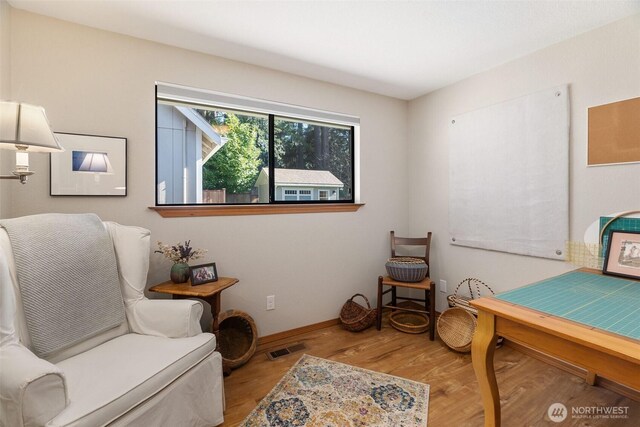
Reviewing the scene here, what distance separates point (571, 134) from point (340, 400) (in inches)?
92.4

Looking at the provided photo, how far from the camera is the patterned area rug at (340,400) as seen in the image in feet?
5.14

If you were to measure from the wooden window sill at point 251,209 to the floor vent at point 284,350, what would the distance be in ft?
3.71

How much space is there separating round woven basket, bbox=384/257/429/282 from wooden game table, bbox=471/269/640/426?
1.09 metres

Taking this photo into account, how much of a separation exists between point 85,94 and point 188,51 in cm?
75

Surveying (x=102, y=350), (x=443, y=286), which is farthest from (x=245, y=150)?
(x=443, y=286)

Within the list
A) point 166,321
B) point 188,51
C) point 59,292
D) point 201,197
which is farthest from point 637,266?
point 188,51

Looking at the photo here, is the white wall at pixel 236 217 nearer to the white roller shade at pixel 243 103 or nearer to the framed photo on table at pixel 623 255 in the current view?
the white roller shade at pixel 243 103

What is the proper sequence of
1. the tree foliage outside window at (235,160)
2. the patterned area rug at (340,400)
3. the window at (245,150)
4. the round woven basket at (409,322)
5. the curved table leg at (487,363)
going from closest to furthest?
the curved table leg at (487,363)
the patterned area rug at (340,400)
the window at (245,150)
the tree foliage outside window at (235,160)
the round woven basket at (409,322)

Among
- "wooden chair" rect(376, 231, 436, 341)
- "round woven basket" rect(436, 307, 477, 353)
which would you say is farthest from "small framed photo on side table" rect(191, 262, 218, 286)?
"round woven basket" rect(436, 307, 477, 353)

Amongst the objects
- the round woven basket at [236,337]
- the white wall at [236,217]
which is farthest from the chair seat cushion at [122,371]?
the white wall at [236,217]

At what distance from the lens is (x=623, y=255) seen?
1.68m

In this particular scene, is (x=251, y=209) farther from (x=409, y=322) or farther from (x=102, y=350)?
(x=409, y=322)

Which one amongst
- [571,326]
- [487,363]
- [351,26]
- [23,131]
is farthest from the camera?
[351,26]

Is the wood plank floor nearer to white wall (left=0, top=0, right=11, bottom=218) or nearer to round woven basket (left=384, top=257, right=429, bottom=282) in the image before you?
round woven basket (left=384, top=257, right=429, bottom=282)
